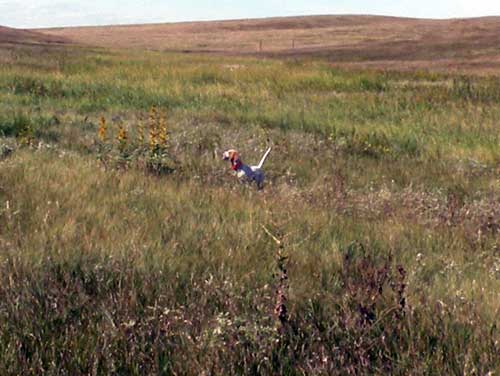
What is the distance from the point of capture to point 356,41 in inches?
3034

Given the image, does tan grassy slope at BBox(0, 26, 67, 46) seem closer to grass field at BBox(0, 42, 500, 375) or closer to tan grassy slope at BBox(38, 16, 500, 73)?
tan grassy slope at BBox(38, 16, 500, 73)

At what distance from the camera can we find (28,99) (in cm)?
1362

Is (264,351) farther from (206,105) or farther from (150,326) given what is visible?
(206,105)

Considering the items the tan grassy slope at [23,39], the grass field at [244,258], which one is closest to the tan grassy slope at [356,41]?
the tan grassy slope at [23,39]

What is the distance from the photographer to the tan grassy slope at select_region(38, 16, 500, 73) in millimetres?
42562

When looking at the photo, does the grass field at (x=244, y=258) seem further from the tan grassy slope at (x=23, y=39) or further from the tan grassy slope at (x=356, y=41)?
the tan grassy slope at (x=23, y=39)

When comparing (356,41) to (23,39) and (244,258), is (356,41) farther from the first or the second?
(244,258)

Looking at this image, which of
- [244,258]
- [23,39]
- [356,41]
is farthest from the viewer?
[356,41]

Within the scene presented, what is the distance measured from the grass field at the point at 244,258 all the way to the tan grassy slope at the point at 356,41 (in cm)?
2312

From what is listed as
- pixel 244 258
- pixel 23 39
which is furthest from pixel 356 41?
pixel 244 258

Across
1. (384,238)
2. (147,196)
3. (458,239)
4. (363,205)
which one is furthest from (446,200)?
(147,196)

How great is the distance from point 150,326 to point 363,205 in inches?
134

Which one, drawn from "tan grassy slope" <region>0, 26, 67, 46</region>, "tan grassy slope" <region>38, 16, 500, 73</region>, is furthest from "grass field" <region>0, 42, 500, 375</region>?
"tan grassy slope" <region>0, 26, 67, 46</region>

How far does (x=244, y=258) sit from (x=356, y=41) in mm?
76200
